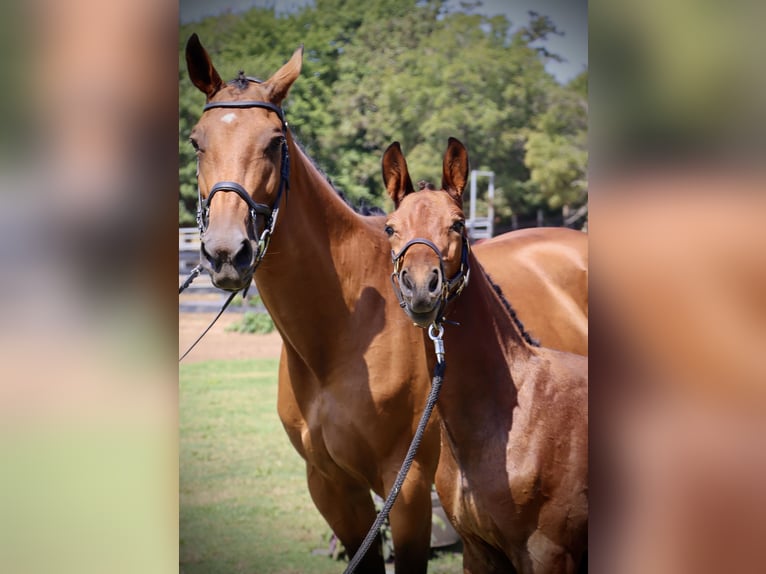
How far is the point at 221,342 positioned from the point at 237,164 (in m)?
4.30

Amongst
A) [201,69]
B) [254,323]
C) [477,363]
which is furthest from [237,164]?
[254,323]

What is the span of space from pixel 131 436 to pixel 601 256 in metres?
0.98

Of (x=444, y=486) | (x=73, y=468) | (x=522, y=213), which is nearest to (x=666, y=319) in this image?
(x=73, y=468)

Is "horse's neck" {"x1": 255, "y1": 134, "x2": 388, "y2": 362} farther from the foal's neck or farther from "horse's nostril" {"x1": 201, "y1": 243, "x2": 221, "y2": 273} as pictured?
the foal's neck

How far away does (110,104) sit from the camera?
4.55 ft

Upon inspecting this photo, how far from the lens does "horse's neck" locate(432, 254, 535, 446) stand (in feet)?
8.32

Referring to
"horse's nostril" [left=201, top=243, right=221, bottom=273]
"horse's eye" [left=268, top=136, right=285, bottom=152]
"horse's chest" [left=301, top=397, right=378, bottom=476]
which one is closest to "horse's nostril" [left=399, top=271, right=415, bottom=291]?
"horse's nostril" [left=201, top=243, right=221, bottom=273]

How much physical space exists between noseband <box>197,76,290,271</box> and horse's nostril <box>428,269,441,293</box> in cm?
65

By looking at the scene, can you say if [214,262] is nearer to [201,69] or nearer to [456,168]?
[201,69]

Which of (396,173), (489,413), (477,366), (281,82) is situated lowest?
(489,413)

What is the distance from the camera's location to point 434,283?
2.33 meters

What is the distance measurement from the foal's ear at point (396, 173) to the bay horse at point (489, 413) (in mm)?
30

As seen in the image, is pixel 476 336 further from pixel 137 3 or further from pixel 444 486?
pixel 137 3

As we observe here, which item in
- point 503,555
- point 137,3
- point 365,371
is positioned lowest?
point 503,555
